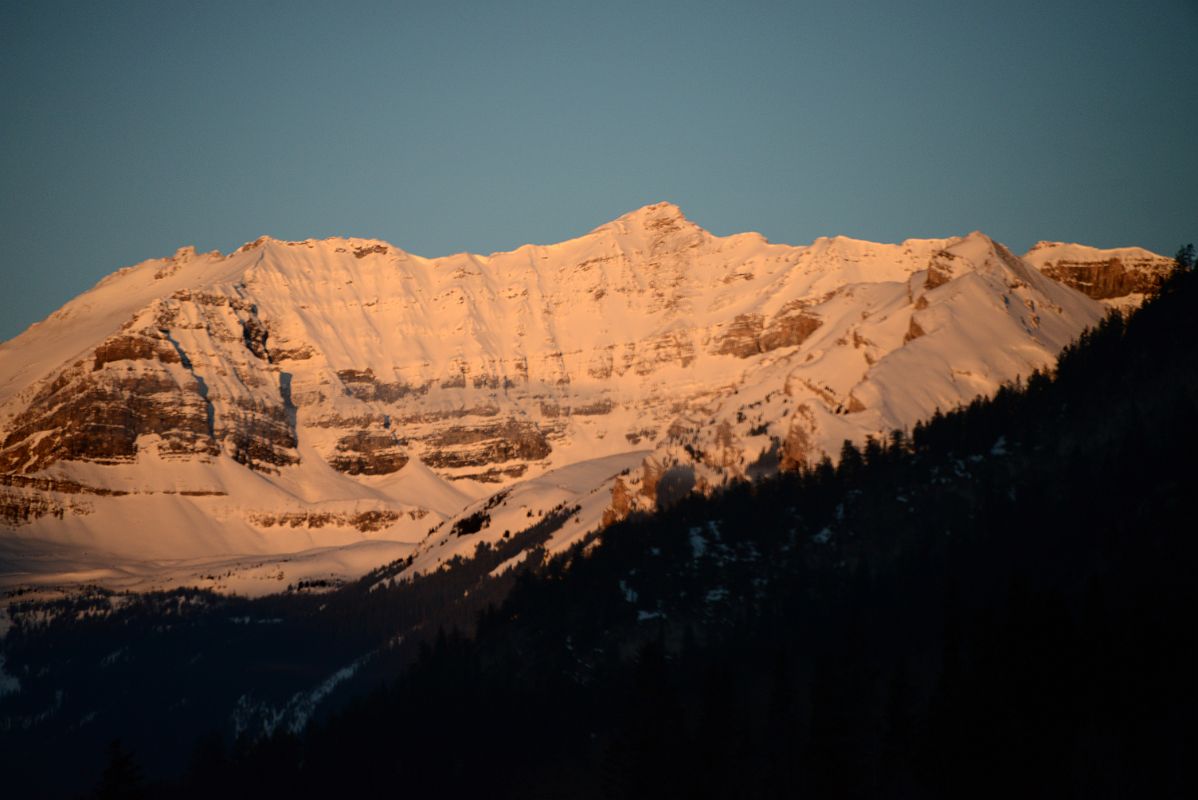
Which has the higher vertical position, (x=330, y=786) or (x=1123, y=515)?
(x=1123, y=515)

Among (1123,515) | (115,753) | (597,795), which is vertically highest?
(1123,515)

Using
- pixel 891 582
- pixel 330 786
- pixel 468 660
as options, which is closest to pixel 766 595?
pixel 891 582

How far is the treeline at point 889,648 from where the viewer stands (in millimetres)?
120312

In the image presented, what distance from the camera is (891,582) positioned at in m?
172

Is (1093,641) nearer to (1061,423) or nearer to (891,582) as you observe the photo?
(891,582)

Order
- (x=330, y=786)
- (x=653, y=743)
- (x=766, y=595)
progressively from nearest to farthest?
(x=653, y=743) → (x=330, y=786) → (x=766, y=595)

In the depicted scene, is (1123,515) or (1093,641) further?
(1123,515)

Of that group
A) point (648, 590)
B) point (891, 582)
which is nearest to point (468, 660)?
point (648, 590)

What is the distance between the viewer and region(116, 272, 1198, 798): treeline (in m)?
120

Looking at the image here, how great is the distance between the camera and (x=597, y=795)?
148m

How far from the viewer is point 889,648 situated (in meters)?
155

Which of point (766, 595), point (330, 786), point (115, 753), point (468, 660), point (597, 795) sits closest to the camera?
point (115, 753)

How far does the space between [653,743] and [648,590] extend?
193 ft

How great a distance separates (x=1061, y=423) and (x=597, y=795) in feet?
218
